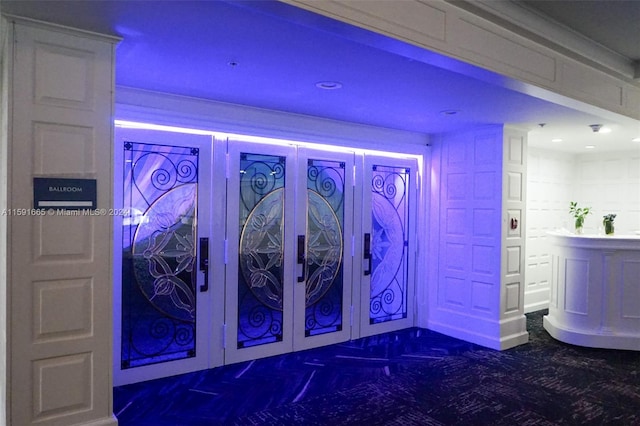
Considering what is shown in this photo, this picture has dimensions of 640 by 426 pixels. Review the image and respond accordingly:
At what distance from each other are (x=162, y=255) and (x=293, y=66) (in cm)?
199

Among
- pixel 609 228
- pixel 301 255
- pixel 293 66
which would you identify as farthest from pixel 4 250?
pixel 609 228

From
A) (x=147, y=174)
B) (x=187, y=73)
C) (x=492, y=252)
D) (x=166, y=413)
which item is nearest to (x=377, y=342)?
(x=492, y=252)

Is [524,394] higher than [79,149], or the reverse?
[79,149]

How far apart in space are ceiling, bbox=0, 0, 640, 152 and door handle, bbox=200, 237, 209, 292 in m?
1.28

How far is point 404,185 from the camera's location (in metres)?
5.64

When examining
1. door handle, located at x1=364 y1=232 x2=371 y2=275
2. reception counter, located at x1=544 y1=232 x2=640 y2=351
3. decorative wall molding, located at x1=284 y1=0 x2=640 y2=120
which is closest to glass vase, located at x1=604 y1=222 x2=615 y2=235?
reception counter, located at x1=544 y1=232 x2=640 y2=351

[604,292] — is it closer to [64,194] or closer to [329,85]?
[329,85]

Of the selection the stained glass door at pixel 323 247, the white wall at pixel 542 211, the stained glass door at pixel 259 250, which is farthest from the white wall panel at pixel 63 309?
the white wall at pixel 542 211

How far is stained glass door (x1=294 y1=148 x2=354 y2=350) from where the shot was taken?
4754 mm

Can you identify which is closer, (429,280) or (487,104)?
(487,104)

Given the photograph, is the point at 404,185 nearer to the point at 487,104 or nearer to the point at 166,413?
the point at 487,104

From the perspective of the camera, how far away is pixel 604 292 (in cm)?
496

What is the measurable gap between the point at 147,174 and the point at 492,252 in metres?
3.58

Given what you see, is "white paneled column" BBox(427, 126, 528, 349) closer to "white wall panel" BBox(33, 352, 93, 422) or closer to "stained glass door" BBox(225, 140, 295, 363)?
"stained glass door" BBox(225, 140, 295, 363)
